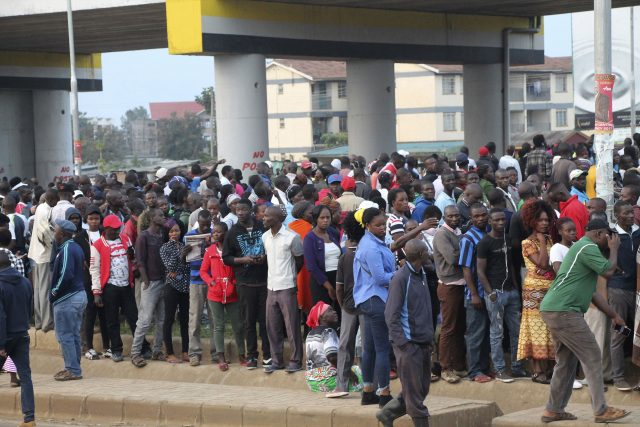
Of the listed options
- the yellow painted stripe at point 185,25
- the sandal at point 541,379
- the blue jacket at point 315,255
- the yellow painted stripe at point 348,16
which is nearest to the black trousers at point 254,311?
the blue jacket at point 315,255

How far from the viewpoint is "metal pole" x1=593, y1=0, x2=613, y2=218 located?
37.8 ft

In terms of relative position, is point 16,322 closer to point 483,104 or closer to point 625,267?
point 625,267

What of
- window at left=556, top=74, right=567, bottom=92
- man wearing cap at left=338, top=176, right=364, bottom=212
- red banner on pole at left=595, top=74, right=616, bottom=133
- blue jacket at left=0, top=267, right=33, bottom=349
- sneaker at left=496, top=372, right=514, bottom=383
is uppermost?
window at left=556, top=74, right=567, bottom=92

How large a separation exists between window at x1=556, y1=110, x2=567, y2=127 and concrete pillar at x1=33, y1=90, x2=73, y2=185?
4958 cm

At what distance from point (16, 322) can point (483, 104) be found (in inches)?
880

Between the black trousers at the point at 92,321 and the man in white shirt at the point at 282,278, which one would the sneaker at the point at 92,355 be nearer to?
the black trousers at the point at 92,321

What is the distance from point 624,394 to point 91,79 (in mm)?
29786

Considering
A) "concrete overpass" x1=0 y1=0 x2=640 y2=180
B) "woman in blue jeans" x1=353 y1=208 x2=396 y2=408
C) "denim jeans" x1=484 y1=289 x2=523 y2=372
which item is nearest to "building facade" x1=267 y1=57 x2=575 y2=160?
"concrete overpass" x1=0 y1=0 x2=640 y2=180

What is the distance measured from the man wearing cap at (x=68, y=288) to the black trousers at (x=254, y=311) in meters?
1.82

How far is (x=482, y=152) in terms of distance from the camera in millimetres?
20469

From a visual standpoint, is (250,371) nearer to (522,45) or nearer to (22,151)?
(522,45)

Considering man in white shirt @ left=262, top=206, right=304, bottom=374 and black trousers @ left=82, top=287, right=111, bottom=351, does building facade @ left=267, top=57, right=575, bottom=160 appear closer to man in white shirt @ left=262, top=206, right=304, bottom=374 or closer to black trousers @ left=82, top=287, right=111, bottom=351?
black trousers @ left=82, top=287, right=111, bottom=351

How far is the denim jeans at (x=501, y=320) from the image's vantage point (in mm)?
11531

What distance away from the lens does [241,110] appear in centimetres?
2523
